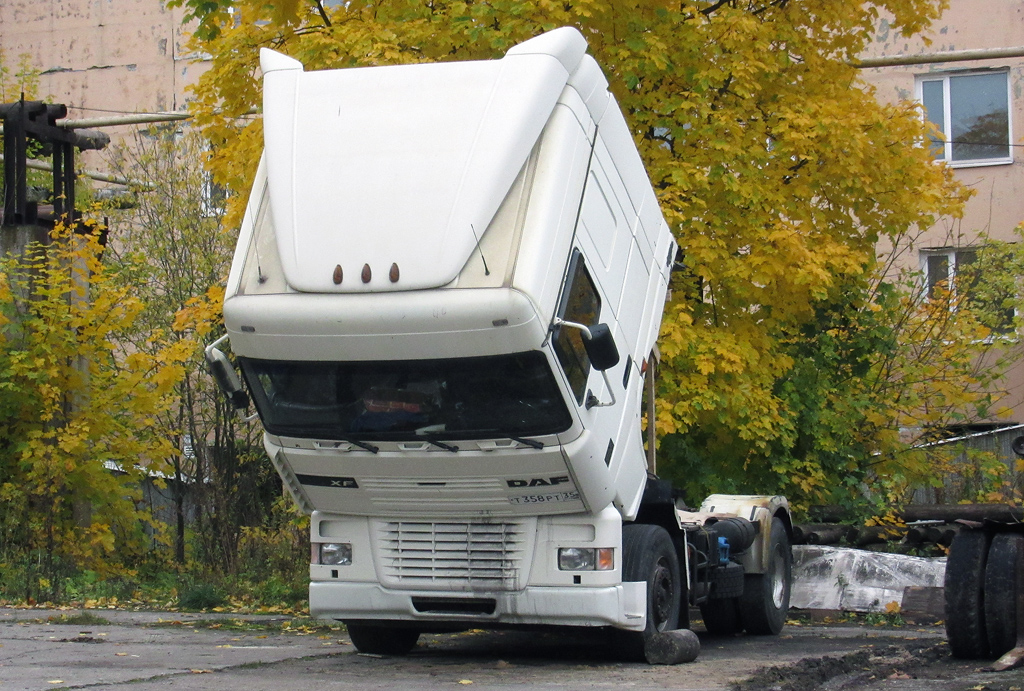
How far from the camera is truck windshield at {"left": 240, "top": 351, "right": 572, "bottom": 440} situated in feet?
25.2

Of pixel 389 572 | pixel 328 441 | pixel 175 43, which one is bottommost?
pixel 389 572

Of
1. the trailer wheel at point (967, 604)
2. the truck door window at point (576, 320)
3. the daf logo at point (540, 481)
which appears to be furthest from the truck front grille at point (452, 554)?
the trailer wheel at point (967, 604)

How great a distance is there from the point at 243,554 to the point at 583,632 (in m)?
7.50

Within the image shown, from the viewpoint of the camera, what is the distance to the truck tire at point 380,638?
9.30 meters

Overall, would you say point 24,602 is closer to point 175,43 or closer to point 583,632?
point 583,632

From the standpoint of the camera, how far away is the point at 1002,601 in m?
8.55

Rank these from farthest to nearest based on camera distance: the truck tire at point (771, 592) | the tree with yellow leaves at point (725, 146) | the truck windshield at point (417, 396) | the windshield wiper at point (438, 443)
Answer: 1. the tree with yellow leaves at point (725, 146)
2. the truck tire at point (771, 592)
3. the windshield wiper at point (438, 443)
4. the truck windshield at point (417, 396)

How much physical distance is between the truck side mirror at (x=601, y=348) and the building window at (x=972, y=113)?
17.1 meters

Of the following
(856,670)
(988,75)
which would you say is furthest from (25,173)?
(988,75)

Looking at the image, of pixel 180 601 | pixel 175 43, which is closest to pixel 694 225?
pixel 180 601

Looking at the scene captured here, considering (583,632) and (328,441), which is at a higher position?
(328,441)

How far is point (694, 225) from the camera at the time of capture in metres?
12.9

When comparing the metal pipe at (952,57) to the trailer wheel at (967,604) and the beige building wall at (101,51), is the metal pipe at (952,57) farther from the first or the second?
the beige building wall at (101,51)

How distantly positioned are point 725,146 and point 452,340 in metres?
5.95
